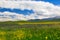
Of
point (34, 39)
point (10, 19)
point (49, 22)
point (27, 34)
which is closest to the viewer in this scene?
point (34, 39)

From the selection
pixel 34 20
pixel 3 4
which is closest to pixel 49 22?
pixel 34 20

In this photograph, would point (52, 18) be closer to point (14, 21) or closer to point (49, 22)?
point (49, 22)

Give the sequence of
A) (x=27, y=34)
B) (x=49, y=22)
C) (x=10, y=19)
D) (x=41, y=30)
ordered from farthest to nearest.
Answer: (x=49, y=22), (x=10, y=19), (x=41, y=30), (x=27, y=34)

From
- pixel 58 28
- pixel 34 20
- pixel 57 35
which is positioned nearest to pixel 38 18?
pixel 34 20

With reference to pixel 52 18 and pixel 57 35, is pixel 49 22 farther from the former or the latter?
pixel 57 35

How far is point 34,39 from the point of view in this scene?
4250 mm

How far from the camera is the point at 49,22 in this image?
589 centimetres

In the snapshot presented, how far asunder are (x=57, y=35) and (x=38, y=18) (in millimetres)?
1358

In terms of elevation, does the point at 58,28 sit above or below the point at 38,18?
below

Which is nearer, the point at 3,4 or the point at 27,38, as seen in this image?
the point at 27,38

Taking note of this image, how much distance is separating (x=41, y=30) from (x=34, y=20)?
2.79 ft

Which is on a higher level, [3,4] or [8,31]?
[3,4]

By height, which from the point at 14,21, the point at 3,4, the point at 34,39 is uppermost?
the point at 3,4

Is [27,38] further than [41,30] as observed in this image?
No
